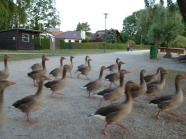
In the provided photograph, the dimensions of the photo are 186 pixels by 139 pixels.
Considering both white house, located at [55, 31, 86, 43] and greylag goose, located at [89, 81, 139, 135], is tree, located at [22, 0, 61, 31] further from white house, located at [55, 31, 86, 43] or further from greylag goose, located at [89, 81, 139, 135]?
greylag goose, located at [89, 81, 139, 135]

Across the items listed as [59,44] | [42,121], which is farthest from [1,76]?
[59,44]

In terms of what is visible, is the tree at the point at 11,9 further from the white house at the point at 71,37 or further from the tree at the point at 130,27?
the tree at the point at 130,27

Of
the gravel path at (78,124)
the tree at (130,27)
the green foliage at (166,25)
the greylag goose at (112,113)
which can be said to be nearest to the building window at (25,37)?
the green foliage at (166,25)

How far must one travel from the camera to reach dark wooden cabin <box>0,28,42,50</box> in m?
35.8

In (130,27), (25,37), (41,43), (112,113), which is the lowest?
(112,113)

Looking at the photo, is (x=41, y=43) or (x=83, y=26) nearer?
(x=41, y=43)

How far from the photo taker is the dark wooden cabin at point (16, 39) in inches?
1407

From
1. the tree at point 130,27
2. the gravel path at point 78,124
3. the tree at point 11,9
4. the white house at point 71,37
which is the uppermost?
the tree at point 130,27

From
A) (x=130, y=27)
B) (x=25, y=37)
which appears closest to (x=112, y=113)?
(x=25, y=37)

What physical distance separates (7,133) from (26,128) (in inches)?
16.1

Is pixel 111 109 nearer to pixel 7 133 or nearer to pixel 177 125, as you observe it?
pixel 177 125

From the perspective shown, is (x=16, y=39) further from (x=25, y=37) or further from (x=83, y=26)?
(x=83, y=26)

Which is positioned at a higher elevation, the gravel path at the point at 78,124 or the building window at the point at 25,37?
the building window at the point at 25,37

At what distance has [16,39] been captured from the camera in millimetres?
35469
